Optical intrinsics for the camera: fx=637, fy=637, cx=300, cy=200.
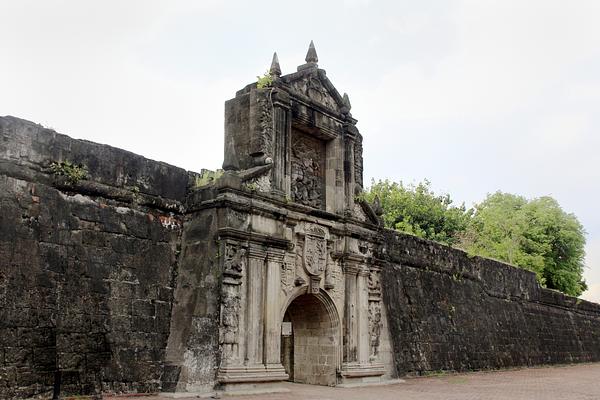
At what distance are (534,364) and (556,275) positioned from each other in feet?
48.8

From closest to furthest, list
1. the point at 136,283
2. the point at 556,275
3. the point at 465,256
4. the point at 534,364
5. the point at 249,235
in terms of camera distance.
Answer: the point at 136,283 → the point at 249,235 → the point at 465,256 → the point at 534,364 → the point at 556,275

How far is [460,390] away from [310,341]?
3266mm

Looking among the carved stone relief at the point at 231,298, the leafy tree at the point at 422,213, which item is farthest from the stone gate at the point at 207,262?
the leafy tree at the point at 422,213

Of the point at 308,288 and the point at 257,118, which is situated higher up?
the point at 257,118

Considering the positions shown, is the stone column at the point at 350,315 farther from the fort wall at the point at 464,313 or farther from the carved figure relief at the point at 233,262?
the carved figure relief at the point at 233,262

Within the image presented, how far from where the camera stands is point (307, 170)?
13.9 m

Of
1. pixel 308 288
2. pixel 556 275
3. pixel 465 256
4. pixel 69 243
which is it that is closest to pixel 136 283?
pixel 69 243

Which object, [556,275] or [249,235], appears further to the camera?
[556,275]

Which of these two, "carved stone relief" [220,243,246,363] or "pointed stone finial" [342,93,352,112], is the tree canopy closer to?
"pointed stone finial" [342,93,352,112]

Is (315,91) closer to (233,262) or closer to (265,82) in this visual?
(265,82)

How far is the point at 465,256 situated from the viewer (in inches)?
824

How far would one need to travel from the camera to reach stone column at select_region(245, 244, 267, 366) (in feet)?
36.6

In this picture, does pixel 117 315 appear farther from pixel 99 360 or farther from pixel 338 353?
pixel 338 353

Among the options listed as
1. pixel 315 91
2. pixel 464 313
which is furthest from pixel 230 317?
pixel 464 313
